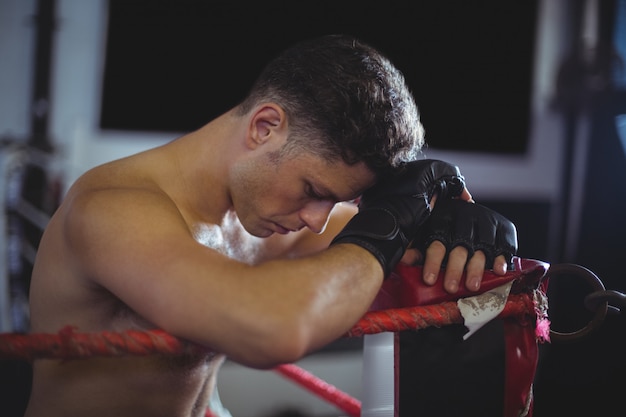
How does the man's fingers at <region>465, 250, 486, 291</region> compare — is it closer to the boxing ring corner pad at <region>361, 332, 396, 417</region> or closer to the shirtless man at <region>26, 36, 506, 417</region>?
the shirtless man at <region>26, 36, 506, 417</region>

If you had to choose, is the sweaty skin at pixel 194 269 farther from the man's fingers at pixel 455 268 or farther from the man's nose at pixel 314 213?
the man's fingers at pixel 455 268

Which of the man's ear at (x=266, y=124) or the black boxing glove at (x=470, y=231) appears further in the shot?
the man's ear at (x=266, y=124)

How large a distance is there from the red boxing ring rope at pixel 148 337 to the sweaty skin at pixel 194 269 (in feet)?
0.07

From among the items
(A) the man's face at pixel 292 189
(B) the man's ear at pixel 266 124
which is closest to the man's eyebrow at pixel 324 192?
(A) the man's face at pixel 292 189

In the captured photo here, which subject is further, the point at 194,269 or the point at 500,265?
the point at 500,265

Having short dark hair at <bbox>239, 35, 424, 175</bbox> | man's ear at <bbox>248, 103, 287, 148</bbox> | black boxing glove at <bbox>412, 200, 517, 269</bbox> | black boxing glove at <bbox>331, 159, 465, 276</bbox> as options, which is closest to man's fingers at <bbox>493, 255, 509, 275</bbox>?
black boxing glove at <bbox>412, 200, 517, 269</bbox>

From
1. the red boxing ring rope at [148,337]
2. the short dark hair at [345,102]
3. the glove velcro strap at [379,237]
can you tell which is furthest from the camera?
the short dark hair at [345,102]

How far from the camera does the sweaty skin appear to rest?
72 centimetres

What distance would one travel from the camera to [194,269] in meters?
0.73

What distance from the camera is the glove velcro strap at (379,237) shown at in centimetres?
86

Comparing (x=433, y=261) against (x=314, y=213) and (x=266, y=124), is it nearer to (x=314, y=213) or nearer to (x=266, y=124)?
(x=314, y=213)

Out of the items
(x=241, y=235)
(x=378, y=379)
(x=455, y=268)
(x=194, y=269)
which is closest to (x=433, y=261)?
(x=455, y=268)

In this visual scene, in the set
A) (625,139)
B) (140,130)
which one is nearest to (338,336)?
(140,130)

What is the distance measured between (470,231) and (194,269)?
48 cm
